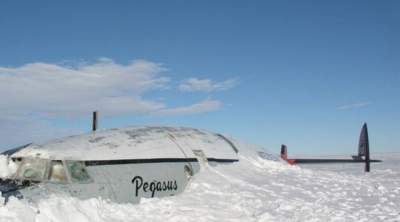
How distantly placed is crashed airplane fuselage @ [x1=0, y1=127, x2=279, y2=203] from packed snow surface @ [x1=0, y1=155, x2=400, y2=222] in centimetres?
25

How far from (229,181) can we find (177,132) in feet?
6.68

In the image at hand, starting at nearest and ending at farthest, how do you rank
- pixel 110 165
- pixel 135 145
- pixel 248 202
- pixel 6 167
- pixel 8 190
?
pixel 8 190, pixel 6 167, pixel 110 165, pixel 248 202, pixel 135 145

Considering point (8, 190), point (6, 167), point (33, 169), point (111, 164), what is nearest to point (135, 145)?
point (111, 164)

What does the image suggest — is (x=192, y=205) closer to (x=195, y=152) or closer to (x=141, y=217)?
(x=141, y=217)

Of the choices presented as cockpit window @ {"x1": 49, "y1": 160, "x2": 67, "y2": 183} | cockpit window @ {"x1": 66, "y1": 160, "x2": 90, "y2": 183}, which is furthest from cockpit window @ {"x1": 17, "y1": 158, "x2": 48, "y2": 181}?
cockpit window @ {"x1": 66, "y1": 160, "x2": 90, "y2": 183}

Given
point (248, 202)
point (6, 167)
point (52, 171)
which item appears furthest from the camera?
point (248, 202)

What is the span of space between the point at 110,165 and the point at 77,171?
0.63 metres

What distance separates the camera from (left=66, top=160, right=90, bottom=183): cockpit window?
24.9 ft

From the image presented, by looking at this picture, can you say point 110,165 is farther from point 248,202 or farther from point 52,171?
point 248,202

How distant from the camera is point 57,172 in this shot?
7.62 metres

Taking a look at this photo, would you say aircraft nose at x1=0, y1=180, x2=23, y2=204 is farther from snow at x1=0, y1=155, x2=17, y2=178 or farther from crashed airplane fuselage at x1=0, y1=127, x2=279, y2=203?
snow at x1=0, y1=155, x2=17, y2=178

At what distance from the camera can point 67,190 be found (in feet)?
23.7

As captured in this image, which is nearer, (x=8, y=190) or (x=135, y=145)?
(x=8, y=190)

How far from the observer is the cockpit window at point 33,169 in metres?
7.56
